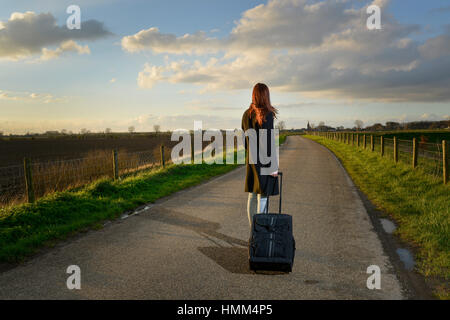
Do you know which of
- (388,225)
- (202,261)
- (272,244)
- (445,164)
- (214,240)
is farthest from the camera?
(445,164)

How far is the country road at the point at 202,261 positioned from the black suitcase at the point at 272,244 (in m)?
0.18

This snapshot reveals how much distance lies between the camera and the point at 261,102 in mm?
4402

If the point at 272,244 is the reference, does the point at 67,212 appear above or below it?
below

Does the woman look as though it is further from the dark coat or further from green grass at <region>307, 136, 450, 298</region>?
green grass at <region>307, 136, 450, 298</region>

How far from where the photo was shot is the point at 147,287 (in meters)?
3.60

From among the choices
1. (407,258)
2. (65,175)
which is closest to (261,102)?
(407,258)

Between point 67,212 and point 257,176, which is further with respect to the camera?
point 67,212

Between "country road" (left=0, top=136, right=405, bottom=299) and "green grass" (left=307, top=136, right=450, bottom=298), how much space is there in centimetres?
56

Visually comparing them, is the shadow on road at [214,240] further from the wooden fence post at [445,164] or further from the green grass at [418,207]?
the wooden fence post at [445,164]

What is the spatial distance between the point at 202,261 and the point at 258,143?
5.99 ft

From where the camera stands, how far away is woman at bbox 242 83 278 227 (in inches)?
174

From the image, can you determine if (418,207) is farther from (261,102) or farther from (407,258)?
(261,102)

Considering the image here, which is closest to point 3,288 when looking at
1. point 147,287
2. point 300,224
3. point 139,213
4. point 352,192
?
point 147,287

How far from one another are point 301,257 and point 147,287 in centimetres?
218
